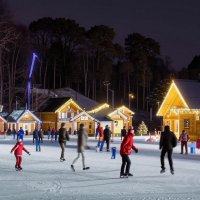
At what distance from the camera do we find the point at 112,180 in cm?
1348

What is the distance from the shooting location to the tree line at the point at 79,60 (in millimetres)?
69125

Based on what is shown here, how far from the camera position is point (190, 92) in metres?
46.3

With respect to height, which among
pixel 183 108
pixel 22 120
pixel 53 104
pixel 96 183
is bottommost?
pixel 96 183

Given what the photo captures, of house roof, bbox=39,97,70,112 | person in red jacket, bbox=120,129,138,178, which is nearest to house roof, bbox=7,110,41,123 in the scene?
house roof, bbox=39,97,70,112

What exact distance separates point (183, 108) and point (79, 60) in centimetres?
3841

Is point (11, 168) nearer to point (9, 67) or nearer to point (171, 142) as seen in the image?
point (171, 142)

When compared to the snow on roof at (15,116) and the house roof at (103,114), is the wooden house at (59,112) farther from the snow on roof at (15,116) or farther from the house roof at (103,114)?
the snow on roof at (15,116)

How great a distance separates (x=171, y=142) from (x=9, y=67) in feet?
180

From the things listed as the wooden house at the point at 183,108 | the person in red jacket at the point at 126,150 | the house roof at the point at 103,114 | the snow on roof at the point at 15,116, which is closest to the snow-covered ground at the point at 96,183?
the person in red jacket at the point at 126,150

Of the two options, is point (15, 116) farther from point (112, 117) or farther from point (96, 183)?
point (96, 183)

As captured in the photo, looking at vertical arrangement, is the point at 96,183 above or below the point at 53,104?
below

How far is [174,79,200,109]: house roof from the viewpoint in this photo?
44938mm

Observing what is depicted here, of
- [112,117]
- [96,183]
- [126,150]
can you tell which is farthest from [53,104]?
[96,183]

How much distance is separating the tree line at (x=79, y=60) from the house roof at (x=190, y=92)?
19735mm
